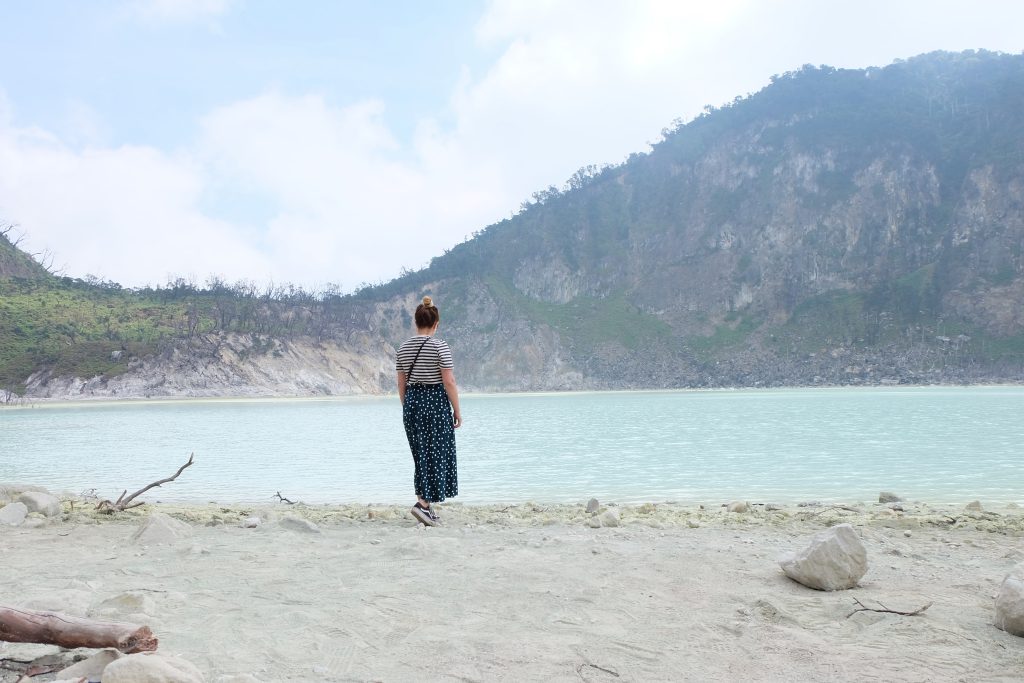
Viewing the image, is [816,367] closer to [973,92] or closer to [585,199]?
[585,199]

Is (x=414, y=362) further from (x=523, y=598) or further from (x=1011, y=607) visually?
(x=1011, y=607)

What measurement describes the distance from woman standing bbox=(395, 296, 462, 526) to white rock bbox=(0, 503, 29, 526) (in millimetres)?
3756

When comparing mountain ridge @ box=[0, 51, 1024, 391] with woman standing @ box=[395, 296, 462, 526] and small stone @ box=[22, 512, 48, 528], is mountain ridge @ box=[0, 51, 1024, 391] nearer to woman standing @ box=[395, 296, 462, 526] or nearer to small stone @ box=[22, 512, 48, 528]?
small stone @ box=[22, 512, 48, 528]

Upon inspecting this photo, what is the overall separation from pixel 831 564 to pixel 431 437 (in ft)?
11.7

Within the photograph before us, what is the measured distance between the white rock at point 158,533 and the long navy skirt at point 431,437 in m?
1.99

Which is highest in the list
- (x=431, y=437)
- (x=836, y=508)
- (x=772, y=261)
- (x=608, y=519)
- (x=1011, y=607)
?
(x=772, y=261)

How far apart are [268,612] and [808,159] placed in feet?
421

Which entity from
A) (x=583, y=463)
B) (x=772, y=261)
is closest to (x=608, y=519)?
(x=583, y=463)

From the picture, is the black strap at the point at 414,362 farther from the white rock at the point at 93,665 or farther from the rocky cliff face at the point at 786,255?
the rocky cliff face at the point at 786,255

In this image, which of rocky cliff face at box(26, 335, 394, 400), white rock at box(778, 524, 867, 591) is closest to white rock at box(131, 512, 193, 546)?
white rock at box(778, 524, 867, 591)

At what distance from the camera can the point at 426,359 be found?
22.0ft

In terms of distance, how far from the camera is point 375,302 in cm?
10788

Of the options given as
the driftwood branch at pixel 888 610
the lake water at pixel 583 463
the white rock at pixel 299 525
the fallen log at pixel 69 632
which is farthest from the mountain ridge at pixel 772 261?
the driftwood branch at pixel 888 610

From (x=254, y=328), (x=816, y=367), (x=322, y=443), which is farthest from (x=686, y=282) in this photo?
(x=322, y=443)
